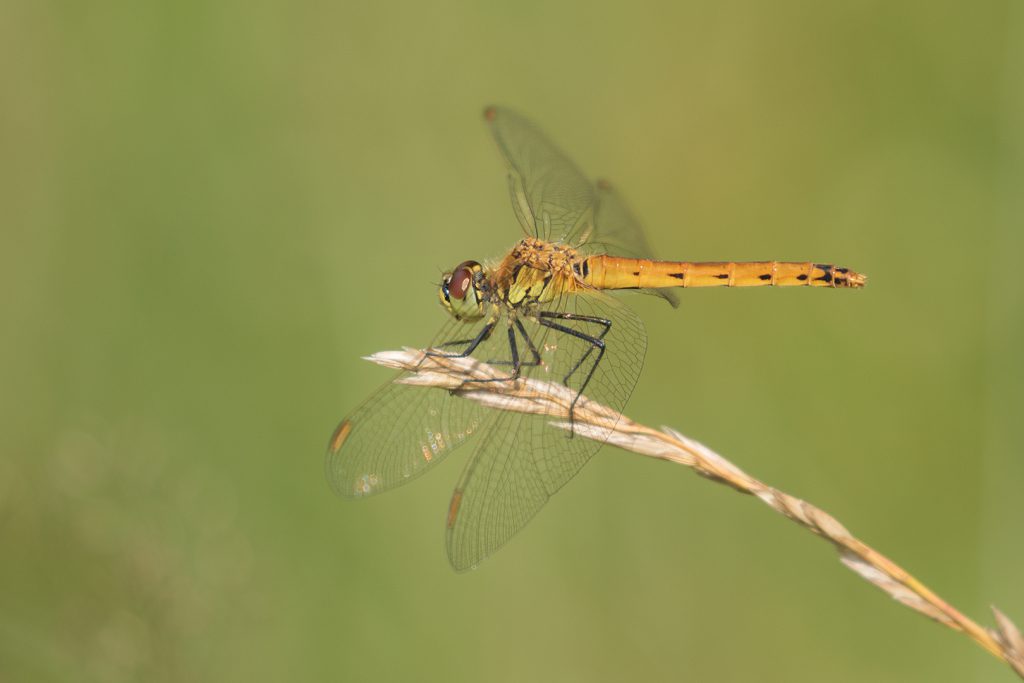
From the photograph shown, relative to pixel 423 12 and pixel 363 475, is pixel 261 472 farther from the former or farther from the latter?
pixel 423 12

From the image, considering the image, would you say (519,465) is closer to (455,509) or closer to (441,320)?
(455,509)

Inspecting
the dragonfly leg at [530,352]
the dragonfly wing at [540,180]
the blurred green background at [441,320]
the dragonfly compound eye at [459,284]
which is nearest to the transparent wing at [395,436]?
the dragonfly leg at [530,352]

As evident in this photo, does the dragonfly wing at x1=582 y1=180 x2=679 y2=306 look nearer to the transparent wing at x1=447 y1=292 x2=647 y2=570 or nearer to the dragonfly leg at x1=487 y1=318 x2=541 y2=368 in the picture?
the dragonfly leg at x1=487 y1=318 x2=541 y2=368

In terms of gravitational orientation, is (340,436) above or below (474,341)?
below

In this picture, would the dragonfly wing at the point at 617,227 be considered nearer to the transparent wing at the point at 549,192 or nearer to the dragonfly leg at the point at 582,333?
the transparent wing at the point at 549,192

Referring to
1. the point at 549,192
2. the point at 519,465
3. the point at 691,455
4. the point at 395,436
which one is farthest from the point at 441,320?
the point at 691,455

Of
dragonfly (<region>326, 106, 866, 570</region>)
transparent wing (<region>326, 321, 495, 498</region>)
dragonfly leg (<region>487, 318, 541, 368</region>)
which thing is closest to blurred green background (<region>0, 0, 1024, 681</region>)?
transparent wing (<region>326, 321, 495, 498</region>)
